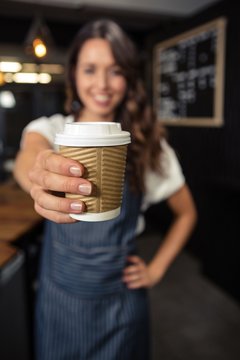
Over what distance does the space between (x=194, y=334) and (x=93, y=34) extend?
7.23 feet

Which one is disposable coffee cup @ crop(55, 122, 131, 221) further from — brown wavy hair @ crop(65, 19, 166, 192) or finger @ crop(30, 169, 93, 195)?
brown wavy hair @ crop(65, 19, 166, 192)

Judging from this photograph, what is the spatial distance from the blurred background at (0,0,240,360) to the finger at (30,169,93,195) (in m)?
0.33

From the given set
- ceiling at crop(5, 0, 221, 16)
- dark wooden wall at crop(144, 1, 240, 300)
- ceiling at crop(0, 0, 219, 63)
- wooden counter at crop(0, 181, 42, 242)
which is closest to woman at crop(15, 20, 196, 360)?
wooden counter at crop(0, 181, 42, 242)

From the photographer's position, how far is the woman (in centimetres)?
54

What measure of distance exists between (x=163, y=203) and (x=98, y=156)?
3767 mm

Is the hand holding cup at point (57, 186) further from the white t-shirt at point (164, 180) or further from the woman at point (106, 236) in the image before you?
the white t-shirt at point (164, 180)

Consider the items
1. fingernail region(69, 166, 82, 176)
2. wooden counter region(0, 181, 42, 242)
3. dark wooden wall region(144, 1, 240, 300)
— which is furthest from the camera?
dark wooden wall region(144, 1, 240, 300)

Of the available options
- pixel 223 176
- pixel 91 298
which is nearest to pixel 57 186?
pixel 91 298

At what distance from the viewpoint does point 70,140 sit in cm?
34

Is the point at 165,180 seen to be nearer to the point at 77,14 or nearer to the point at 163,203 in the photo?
the point at 163,203

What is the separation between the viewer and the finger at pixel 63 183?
0.34 metres

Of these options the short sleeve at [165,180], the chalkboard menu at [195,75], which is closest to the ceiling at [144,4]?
the chalkboard menu at [195,75]

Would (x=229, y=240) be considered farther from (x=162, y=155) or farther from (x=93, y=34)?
(x=93, y=34)

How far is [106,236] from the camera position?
896 mm
